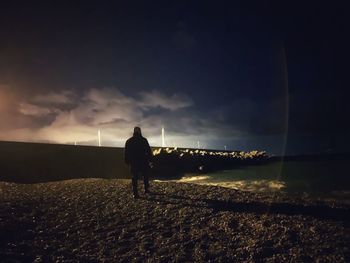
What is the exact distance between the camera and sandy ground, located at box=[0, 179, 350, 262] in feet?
36.1

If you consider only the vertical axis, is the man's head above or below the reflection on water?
above

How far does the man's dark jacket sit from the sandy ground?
5.12 feet

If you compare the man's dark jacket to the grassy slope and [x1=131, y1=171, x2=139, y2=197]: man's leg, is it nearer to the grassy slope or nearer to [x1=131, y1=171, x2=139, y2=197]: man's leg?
[x1=131, y1=171, x2=139, y2=197]: man's leg

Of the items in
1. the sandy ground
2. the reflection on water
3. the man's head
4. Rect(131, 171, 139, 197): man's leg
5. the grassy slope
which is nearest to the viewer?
the sandy ground

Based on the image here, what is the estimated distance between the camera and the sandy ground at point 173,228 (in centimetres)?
1099

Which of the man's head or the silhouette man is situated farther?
the man's head

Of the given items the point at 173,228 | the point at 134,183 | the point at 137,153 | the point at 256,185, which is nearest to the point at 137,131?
the point at 137,153

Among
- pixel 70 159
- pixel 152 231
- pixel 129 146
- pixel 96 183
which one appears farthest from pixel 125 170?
pixel 152 231

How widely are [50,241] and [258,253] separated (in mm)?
6724

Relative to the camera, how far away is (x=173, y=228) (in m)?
13.4

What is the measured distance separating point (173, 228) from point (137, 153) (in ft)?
19.5

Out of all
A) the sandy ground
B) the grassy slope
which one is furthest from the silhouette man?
the grassy slope

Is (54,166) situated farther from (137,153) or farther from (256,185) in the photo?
(256,185)

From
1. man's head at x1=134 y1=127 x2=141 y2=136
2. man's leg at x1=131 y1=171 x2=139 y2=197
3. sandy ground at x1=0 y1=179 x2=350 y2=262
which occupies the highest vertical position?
man's head at x1=134 y1=127 x2=141 y2=136
